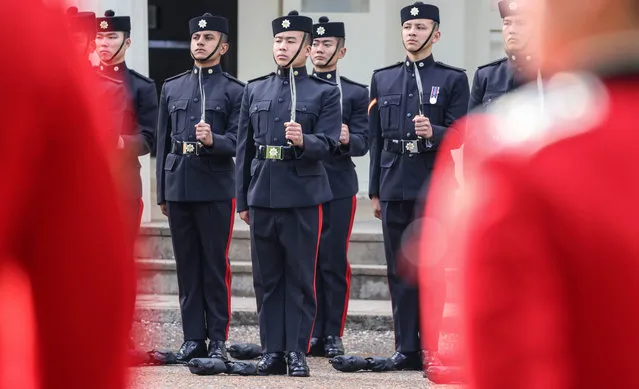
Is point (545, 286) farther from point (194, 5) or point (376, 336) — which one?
point (194, 5)

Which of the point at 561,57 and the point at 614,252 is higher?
the point at 561,57

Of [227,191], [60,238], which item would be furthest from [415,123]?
[60,238]

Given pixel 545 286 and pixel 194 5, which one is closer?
pixel 545 286

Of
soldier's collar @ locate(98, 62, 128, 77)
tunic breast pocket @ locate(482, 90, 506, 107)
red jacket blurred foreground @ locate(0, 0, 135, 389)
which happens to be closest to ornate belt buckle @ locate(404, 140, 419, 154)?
tunic breast pocket @ locate(482, 90, 506, 107)

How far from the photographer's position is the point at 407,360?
8047 millimetres

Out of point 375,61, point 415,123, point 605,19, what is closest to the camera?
point 605,19

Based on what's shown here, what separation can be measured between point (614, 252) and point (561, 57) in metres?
0.20

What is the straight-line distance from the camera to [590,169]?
4.80 ft

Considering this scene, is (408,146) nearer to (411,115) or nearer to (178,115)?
(411,115)

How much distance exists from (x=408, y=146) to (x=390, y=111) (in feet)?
0.75

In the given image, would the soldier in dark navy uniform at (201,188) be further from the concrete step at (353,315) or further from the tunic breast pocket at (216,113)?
the concrete step at (353,315)

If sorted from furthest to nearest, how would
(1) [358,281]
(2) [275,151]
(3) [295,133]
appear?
(1) [358,281] < (2) [275,151] < (3) [295,133]

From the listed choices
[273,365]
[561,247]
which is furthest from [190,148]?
[561,247]

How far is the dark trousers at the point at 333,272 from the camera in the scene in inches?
349
